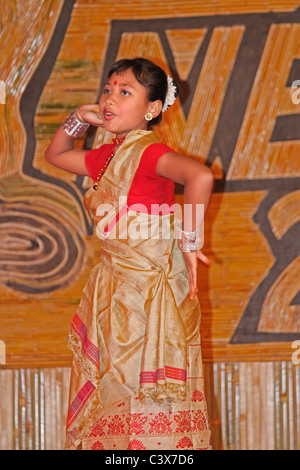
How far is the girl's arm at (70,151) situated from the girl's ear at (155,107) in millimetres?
208

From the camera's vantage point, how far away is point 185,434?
1.79 m

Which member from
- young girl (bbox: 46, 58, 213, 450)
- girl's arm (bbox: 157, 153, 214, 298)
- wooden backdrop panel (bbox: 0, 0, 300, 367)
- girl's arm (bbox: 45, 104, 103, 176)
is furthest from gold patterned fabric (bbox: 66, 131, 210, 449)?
wooden backdrop panel (bbox: 0, 0, 300, 367)

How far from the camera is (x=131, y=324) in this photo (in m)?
1.77

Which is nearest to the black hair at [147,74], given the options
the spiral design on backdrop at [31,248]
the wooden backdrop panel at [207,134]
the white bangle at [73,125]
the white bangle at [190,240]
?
the white bangle at [73,125]

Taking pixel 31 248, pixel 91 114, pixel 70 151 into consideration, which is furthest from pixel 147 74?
pixel 31 248

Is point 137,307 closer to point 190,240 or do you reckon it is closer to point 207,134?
point 190,240

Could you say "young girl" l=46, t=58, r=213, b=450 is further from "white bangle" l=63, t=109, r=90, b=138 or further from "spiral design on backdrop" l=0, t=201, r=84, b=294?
"spiral design on backdrop" l=0, t=201, r=84, b=294

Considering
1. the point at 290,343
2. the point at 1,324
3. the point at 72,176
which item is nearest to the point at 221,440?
the point at 290,343

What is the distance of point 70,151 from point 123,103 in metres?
0.34

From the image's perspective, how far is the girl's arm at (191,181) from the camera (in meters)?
1.62

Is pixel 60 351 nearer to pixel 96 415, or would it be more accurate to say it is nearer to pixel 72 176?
pixel 72 176

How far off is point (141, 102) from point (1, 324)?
4.69 ft

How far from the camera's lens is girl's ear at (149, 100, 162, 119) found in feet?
6.18

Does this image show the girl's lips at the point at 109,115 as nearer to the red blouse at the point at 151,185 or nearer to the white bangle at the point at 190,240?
the red blouse at the point at 151,185
